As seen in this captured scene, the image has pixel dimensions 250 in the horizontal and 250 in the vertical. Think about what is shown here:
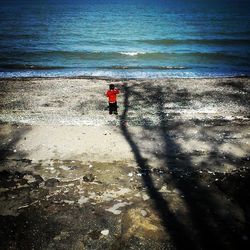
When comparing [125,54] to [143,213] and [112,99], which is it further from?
[143,213]

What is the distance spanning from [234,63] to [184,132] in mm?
16470

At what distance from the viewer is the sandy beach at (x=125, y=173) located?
5.39 meters

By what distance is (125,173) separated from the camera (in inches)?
289

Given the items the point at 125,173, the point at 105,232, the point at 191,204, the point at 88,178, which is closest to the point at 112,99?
the point at 125,173

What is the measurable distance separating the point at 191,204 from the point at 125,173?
75.5 inches

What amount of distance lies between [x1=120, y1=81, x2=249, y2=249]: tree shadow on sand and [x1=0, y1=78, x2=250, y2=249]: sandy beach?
0.02 meters

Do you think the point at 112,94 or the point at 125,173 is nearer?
the point at 125,173

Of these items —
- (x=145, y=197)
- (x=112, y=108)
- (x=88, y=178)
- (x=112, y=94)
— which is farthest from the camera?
(x=112, y=108)

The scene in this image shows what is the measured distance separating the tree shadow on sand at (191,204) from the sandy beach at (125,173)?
22mm

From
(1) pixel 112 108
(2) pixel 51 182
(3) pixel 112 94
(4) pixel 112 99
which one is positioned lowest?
(2) pixel 51 182

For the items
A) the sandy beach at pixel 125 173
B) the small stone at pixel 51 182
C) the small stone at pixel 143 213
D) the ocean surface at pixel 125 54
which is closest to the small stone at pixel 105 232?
the sandy beach at pixel 125 173

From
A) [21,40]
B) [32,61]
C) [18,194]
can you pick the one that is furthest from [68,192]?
[21,40]

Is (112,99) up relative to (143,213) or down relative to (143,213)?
up

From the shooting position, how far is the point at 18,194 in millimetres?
6492
